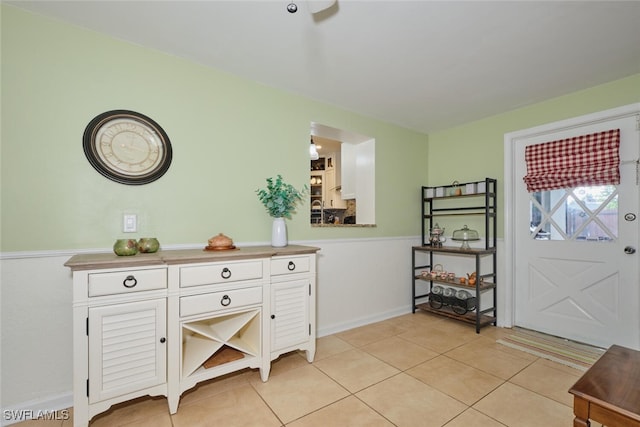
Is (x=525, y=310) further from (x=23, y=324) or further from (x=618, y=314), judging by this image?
(x=23, y=324)

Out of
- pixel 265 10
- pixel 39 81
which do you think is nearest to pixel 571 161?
pixel 265 10

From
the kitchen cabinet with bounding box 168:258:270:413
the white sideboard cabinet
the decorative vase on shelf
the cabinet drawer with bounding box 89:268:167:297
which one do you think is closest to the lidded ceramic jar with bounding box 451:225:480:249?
the white sideboard cabinet

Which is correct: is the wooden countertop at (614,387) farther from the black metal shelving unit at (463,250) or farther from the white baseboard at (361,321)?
the white baseboard at (361,321)

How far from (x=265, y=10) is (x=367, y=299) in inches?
110

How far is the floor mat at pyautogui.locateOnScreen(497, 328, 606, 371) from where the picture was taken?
231 cm

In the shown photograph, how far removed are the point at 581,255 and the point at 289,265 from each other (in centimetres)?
273

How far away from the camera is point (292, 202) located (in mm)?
2602

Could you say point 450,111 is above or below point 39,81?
above

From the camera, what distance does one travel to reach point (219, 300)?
1.83 meters

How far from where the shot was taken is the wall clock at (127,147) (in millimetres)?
1834

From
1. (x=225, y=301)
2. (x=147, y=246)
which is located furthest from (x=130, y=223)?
(x=225, y=301)

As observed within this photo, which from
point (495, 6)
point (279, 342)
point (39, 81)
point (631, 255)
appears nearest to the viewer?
point (495, 6)

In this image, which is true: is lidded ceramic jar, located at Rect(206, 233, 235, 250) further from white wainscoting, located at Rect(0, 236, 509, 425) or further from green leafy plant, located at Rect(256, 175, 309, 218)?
green leafy plant, located at Rect(256, 175, 309, 218)

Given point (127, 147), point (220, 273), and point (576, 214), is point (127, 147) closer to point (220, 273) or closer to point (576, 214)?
point (220, 273)
